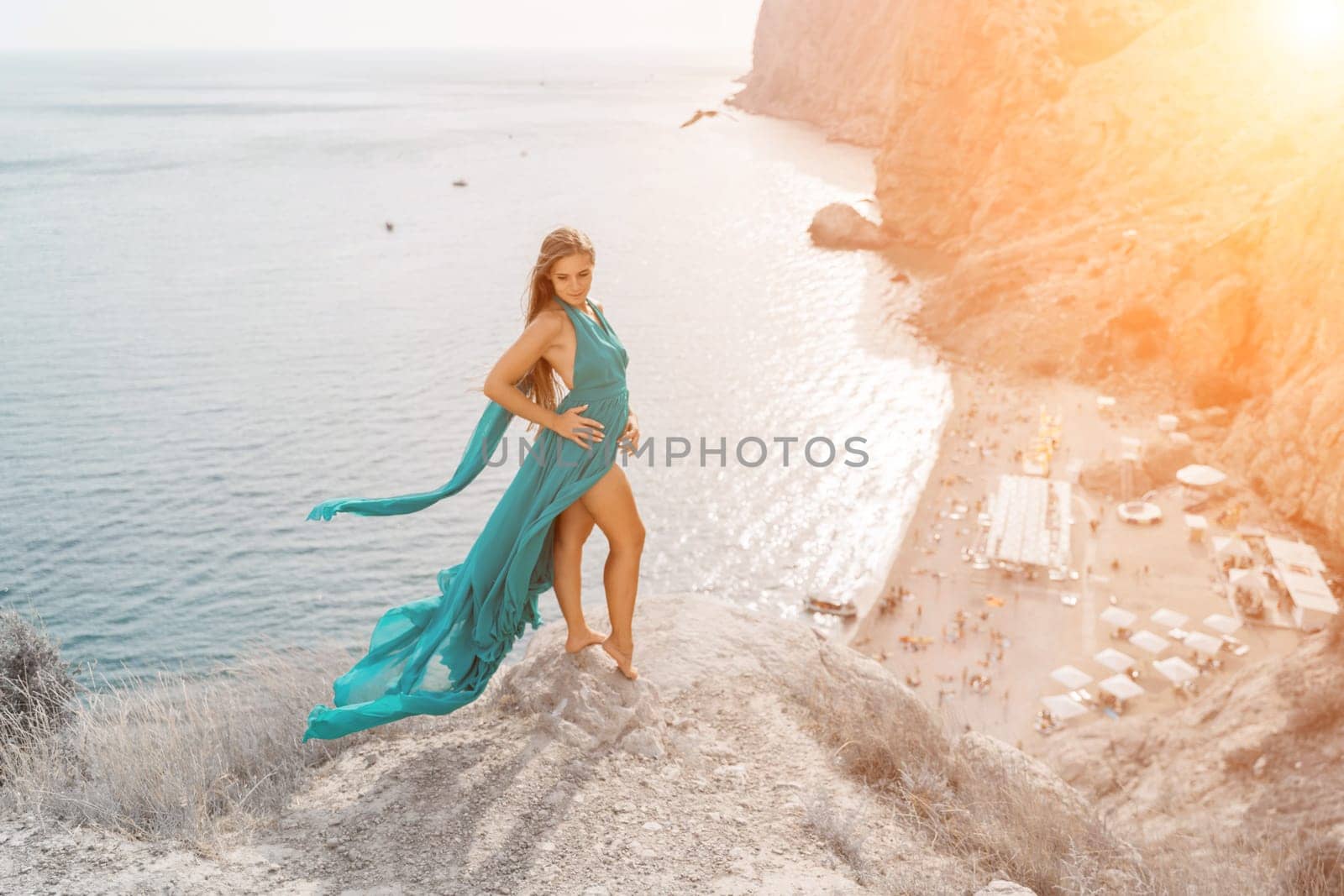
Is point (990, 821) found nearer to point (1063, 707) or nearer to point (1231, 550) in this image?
point (1063, 707)

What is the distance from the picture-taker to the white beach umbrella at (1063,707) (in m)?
21.5

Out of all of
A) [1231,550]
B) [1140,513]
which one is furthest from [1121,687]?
[1140,513]

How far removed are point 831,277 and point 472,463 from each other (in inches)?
2265

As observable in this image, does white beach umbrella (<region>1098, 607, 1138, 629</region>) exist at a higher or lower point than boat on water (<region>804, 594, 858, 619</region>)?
higher

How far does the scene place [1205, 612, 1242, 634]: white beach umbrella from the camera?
78.6 ft

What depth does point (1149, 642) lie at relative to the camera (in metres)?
23.7

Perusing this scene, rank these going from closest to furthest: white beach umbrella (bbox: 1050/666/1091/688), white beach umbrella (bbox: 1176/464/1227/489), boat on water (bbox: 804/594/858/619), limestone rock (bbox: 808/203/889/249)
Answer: white beach umbrella (bbox: 1050/666/1091/688)
boat on water (bbox: 804/594/858/619)
white beach umbrella (bbox: 1176/464/1227/489)
limestone rock (bbox: 808/203/889/249)

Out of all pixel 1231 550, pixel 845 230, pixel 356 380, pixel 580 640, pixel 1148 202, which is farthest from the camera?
pixel 845 230

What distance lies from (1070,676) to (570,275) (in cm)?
2145

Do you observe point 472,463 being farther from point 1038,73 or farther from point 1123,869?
point 1038,73

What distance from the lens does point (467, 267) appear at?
204 feet

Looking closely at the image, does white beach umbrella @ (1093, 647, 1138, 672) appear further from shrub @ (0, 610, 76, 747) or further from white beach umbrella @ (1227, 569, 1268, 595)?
shrub @ (0, 610, 76, 747)

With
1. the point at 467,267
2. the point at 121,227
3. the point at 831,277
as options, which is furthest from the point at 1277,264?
the point at 121,227

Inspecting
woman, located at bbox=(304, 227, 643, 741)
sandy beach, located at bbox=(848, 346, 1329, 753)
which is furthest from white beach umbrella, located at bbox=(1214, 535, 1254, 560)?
woman, located at bbox=(304, 227, 643, 741)
